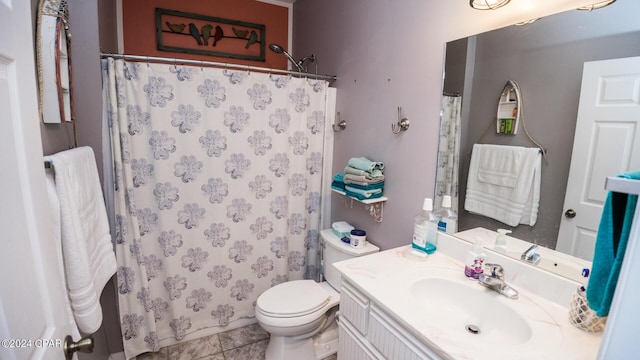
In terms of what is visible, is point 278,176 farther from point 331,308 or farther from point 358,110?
point 331,308

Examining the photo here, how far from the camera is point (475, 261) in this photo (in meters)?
1.22

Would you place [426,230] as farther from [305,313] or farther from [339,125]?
[339,125]

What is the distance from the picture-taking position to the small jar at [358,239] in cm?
186

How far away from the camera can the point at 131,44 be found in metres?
2.30

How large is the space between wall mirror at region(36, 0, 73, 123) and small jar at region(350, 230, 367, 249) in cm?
154

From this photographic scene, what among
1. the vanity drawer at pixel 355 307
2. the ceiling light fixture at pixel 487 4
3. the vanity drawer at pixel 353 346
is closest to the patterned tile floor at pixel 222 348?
the vanity drawer at pixel 353 346

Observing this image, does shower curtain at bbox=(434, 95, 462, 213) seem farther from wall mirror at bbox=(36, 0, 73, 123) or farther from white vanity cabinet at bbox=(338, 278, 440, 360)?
wall mirror at bbox=(36, 0, 73, 123)

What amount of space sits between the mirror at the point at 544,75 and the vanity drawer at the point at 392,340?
628mm

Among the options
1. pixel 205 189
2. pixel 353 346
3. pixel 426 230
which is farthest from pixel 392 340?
pixel 205 189

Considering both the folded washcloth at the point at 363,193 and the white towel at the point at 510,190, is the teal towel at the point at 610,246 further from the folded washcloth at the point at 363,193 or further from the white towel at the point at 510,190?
the folded washcloth at the point at 363,193

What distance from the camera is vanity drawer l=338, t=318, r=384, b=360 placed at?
1.14 m

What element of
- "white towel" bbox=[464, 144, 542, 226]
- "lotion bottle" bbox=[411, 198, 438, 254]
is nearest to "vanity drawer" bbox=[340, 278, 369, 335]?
"lotion bottle" bbox=[411, 198, 438, 254]

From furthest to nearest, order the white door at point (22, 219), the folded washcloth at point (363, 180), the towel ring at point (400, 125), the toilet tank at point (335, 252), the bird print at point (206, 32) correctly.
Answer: the bird print at point (206, 32) < the toilet tank at point (335, 252) < the folded washcloth at point (363, 180) < the towel ring at point (400, 125) < the white door at point (22, 219)

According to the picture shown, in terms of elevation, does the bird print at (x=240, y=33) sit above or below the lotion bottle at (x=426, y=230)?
above
